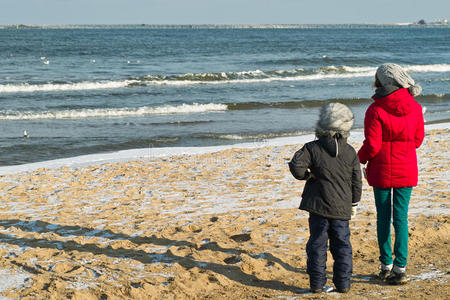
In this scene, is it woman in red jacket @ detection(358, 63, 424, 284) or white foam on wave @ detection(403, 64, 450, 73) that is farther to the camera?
white foam on wave @ detection(403, 64, 450, 73)

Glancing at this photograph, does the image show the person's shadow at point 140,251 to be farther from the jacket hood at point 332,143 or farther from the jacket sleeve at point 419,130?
the jacket sleeve at point 419,130

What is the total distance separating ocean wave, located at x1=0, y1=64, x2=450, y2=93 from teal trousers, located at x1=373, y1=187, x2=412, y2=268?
2195 cm

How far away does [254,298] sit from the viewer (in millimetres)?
4227

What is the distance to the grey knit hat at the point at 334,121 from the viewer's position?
3959 millimetres

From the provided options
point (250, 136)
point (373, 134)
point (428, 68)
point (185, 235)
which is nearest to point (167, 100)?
point (250, 136)

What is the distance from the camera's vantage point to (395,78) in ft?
13.6

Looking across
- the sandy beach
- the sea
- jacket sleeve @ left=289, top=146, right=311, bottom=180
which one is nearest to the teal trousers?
the sandy beach

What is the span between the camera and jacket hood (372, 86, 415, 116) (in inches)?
164

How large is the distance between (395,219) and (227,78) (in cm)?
2489

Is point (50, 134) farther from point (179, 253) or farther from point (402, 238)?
point (402, 238)

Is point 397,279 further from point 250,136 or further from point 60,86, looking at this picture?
point 60,86

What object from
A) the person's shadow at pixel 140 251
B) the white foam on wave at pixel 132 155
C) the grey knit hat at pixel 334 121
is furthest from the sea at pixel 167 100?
the grey knit hat at pixel 334 121

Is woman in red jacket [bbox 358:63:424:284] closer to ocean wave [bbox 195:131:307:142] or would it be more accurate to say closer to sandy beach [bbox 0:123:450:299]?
sandy beach [bbox 0:123:450:299]

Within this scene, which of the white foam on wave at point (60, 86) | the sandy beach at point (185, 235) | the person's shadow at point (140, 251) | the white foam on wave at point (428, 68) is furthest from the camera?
the white foam on wave at point (428, 68)
